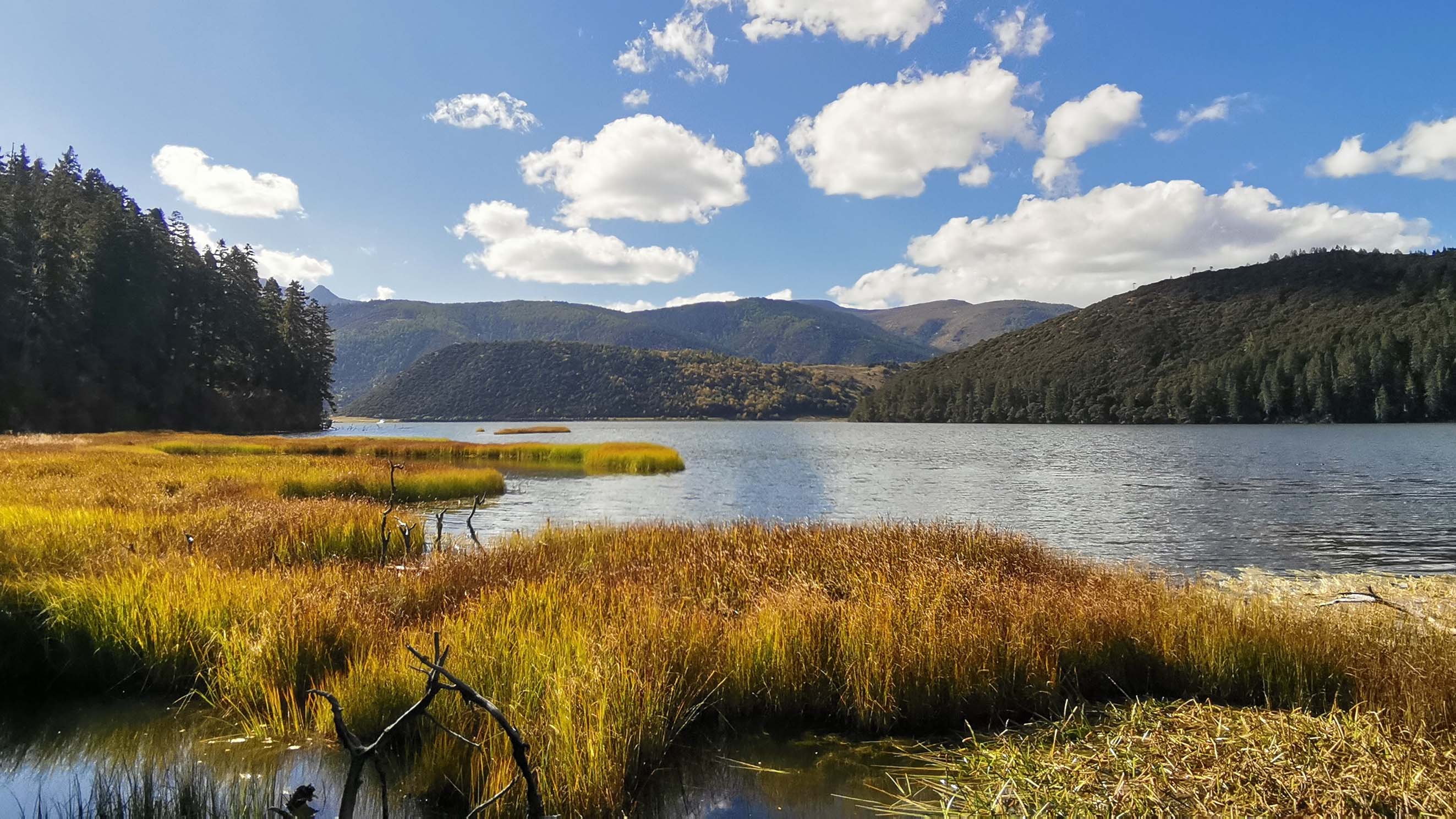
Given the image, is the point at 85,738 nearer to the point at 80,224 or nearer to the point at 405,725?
the point at 405,725

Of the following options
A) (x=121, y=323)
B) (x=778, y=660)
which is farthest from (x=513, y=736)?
(x=121, y=323)

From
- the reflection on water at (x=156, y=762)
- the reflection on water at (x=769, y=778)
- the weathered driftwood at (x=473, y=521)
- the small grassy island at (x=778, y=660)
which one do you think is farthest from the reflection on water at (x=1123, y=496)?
the reflection on water at (x=769, y=778)

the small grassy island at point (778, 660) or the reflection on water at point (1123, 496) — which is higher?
the small grassy island at point (778, 660)

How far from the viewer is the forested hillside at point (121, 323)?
60250mm

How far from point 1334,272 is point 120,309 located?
22698 cm

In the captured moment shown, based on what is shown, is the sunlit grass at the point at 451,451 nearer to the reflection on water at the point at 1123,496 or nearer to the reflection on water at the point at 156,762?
the reflection on water at the point at 1123,496

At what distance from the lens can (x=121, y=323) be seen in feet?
229

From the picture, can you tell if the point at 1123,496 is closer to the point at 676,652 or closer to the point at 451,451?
the point at 676,652

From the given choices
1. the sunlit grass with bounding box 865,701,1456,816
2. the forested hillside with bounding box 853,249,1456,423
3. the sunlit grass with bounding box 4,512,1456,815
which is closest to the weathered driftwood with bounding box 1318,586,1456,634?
the sunlit grass with bounding box 4,512,1456,815

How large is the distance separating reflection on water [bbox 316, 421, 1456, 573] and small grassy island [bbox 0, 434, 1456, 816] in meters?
10.1

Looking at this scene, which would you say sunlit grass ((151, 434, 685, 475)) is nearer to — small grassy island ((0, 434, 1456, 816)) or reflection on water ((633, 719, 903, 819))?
small grassy island ((0, 434, 1456, 816))

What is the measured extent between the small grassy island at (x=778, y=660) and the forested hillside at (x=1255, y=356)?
468 ft

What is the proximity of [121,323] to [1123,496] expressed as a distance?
86.0m

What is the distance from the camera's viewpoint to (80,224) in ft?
235
